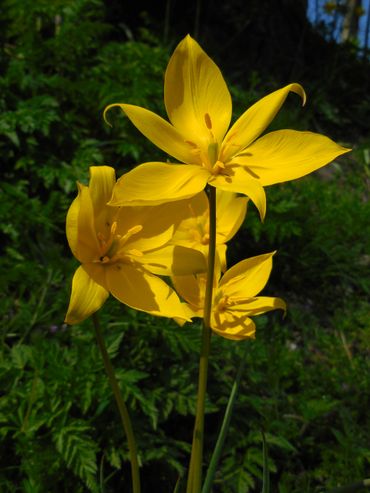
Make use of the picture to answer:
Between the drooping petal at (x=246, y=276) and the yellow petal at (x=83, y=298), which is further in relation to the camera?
the drooping petal at (x=246, y=276)

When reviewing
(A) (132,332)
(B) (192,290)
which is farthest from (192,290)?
(A) (132,332)

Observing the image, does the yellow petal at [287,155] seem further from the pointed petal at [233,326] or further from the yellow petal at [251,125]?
the pointed petal at [233,326]

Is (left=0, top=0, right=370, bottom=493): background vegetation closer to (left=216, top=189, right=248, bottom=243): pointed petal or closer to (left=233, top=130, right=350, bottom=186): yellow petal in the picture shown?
(left=216, top=189, right=248, bottom=243): pointed petal

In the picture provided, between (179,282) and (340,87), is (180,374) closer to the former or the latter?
(179,282)

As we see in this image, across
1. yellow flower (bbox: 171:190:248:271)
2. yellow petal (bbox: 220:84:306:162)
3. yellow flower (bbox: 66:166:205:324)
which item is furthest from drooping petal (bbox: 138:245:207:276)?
yellow petal (bbox: 220:84:306:162)

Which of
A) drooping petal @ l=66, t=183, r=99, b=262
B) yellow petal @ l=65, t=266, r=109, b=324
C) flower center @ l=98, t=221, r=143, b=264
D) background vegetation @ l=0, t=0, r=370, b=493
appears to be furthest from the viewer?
background vegetation @ l=0, t=0, r=370, b=493

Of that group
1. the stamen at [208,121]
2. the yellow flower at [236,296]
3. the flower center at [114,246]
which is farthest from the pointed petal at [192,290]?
the stamen at [208,121]

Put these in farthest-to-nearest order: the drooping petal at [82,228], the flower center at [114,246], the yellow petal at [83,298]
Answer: the flower center at [114,246] < the drooping petal at [82,228] < the yellow petal at [83,298]
